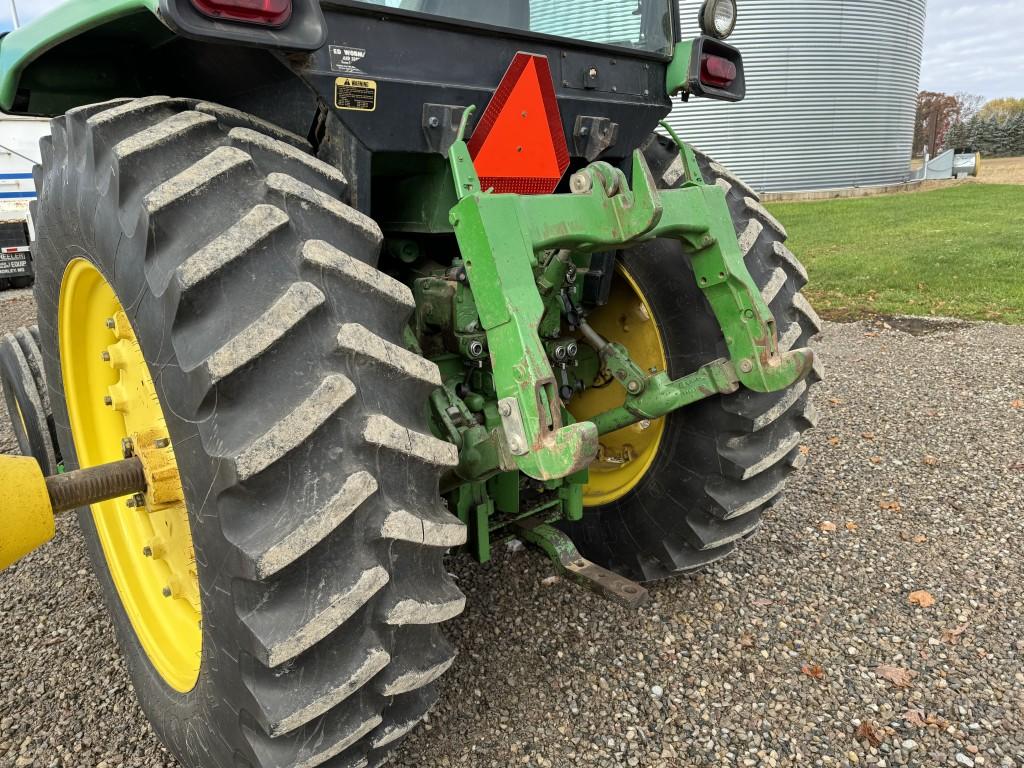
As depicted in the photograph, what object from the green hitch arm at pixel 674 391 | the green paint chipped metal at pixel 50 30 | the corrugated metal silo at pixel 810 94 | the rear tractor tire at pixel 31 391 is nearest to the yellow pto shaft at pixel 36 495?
the green paint chipped metal at pixel 50 30

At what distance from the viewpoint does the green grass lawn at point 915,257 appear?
830cm

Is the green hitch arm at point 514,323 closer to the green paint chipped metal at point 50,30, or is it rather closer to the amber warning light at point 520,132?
the amber warning light at point 520,132

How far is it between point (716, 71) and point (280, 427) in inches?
79.2

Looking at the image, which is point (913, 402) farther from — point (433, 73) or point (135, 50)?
point (135, 50)

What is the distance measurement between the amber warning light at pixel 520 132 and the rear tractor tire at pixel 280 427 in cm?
50

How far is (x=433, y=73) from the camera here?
1.96m

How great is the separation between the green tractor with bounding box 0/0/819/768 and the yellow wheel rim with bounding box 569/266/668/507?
0.01 metres

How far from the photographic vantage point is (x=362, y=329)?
4.89 feet

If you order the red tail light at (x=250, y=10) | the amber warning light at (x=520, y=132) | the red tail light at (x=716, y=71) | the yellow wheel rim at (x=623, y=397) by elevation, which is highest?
the red tail light at (x=250, y=10)

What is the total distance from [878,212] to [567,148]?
17.5 metres

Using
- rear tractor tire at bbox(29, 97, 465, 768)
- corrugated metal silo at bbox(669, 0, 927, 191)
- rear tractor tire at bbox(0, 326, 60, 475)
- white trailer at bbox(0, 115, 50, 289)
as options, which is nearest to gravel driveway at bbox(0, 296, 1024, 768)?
rear tractor tire at bbox(0, 326, 60, 475)

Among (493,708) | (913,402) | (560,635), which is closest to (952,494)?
(913,402)

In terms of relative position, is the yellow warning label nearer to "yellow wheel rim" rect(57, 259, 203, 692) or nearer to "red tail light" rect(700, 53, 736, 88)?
"yellow wheel rim" rect(57, 259, 203, 692)

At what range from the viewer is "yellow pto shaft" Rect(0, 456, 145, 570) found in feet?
5.84
